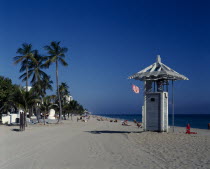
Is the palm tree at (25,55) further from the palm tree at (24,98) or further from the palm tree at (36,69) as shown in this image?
the palm tree at (24,98)

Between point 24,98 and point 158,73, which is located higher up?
point 158,73

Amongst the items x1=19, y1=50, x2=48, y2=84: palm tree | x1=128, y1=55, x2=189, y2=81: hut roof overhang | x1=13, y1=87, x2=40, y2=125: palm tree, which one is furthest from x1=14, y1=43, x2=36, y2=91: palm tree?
x1=128, y1=55, x2=189, y2=81: hut roof overhang

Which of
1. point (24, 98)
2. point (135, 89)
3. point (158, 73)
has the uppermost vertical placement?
point (158, 73)

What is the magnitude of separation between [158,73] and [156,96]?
1.57m

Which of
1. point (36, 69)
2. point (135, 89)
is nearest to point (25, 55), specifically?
point (36, 69)

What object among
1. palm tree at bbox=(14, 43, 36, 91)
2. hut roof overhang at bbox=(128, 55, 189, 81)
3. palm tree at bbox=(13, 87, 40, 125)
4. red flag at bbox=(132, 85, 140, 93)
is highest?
palm tree at bbox=(14, 43, 36, 91)

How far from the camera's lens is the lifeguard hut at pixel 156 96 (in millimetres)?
18031

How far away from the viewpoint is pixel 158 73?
17797 millimetres

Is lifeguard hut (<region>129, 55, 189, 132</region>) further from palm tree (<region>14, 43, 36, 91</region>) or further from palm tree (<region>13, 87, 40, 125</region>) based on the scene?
palm tree (<region>14, 43, 36, 91</region>)

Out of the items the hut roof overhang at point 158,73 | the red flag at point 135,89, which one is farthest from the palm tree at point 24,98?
the hut roof overhang at point 158,73

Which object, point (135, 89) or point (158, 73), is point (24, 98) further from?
point (158, 73)

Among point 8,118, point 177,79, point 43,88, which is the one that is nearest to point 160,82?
point 177,79

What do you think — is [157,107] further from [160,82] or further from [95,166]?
[95,166]

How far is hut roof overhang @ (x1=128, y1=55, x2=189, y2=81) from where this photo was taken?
17.8 meters
